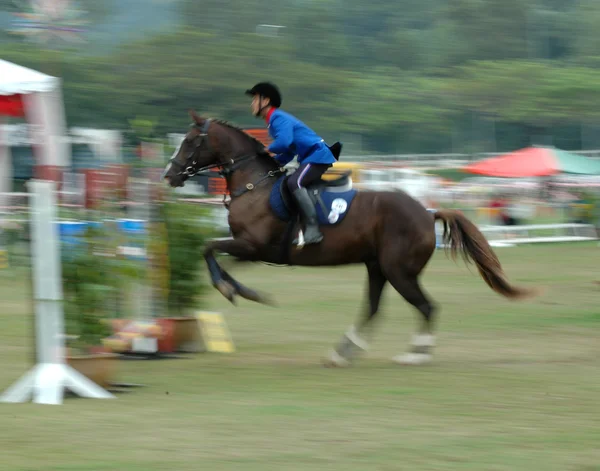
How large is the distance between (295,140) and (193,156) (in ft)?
3.19

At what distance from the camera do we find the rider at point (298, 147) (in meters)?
9.09

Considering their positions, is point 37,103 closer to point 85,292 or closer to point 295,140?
point 295,140

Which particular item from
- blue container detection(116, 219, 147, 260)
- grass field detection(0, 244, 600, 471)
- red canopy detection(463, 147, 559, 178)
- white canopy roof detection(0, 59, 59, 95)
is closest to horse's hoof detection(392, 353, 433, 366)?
grass field detection(0, 244, 600, 471)

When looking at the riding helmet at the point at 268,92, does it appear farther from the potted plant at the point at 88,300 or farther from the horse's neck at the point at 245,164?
the potted plant at the point at 88,300

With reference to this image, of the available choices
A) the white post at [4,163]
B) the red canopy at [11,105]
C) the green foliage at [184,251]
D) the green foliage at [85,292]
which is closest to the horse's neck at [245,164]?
the green foliage at [184,251]

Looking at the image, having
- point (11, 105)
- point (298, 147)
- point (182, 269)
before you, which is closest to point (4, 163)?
point (11, 105)

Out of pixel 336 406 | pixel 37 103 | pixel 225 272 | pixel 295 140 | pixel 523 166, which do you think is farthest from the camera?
pixel 523 166

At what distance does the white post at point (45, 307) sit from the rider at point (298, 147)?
8.14 ft

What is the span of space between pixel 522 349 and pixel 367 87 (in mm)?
54065

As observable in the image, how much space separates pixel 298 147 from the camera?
9.26 metres

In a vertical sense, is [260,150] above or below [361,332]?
above

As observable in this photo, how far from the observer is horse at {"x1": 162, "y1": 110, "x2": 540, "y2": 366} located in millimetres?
9227

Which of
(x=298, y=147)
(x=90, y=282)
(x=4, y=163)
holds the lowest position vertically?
(x=4, y=163)

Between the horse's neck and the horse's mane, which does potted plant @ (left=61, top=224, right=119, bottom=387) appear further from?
the horse's mane
